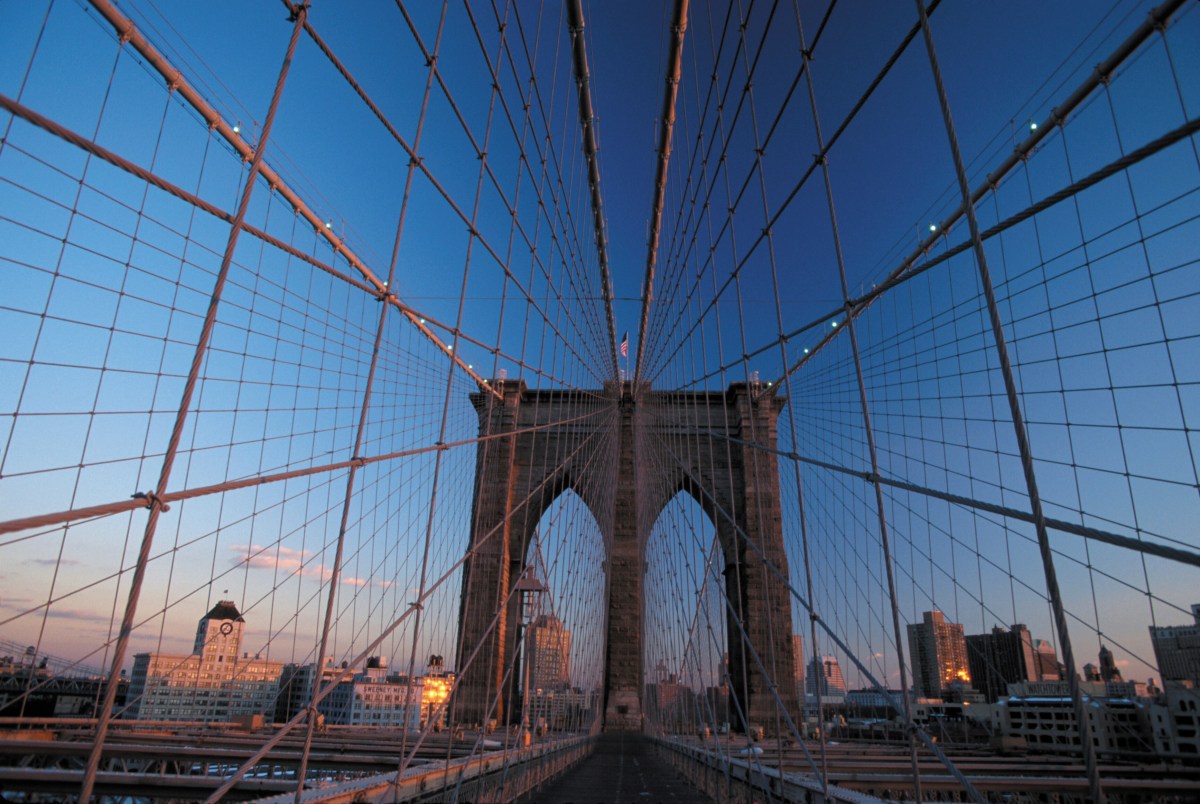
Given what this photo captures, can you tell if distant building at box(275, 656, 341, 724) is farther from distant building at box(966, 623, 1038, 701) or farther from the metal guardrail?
distant building at box(966, 623, 1038, 701)

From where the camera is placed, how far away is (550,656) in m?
10.9

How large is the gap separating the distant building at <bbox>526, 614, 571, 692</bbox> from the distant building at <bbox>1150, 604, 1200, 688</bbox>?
6.19 meters

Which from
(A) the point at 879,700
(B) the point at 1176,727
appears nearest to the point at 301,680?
(A) the point at 879,700

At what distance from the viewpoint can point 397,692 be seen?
4362 cm

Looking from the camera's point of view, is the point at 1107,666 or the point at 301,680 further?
the point at 301,680

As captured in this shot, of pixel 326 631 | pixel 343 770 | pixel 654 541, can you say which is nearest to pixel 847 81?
pixel 326 631

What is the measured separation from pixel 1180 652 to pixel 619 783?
545 cm

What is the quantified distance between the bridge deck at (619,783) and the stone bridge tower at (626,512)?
5.22m

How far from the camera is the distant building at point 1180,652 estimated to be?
4043 millimetres

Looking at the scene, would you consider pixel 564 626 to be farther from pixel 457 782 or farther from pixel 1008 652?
pixel 457 782

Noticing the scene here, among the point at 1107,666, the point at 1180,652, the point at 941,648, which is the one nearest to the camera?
the point at 1180,652

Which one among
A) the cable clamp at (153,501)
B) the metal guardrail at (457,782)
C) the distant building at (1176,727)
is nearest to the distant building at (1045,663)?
the distant building at (1176,727)

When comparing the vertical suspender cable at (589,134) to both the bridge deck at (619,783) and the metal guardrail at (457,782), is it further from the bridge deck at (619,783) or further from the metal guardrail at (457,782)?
the bridge deck at (619,783)

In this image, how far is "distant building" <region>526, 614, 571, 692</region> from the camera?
29.8 feet
